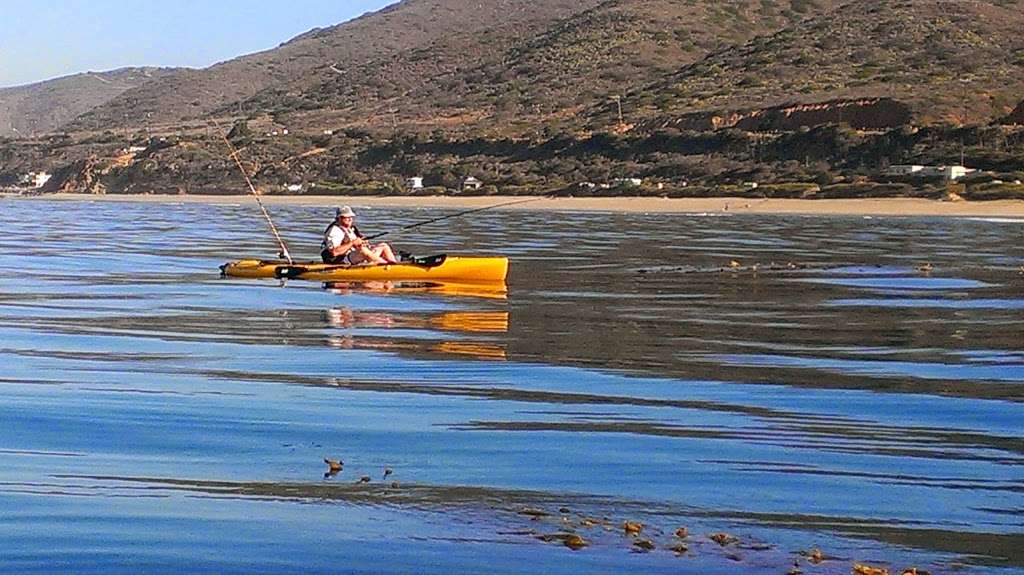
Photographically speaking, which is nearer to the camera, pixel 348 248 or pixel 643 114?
pixel 348 248

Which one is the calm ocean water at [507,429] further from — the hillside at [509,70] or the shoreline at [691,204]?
the hillside at [509,70]

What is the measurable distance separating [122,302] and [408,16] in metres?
180

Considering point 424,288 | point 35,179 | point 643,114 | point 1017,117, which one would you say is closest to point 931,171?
point 1017,117

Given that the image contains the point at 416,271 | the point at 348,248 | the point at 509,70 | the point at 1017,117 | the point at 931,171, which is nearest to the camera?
the point at 416,271

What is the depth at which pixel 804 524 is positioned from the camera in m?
6.83

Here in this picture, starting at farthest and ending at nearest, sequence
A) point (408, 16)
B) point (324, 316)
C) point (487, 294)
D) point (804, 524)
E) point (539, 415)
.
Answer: point (408, 16) → point (487, 294) → point (324, 316) → point (539, 415) → point (804, 524)

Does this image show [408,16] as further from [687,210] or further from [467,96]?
[687,210]

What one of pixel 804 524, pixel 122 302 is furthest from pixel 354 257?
pixel 804 524

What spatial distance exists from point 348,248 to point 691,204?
129 feet

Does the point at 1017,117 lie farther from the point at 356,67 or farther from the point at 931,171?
the point at 356,67

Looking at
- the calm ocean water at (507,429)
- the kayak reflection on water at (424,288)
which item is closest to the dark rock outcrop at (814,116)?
the kayak reflection on water at (424,288)

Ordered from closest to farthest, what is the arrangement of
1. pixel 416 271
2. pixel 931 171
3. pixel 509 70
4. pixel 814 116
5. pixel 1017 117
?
pixel 416 271
pixel 931 171
pixel 1017 117
pixel 814 116
pixel 509 70

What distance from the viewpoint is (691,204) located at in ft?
196

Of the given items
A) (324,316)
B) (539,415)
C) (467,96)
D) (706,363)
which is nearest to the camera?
(539,415)
